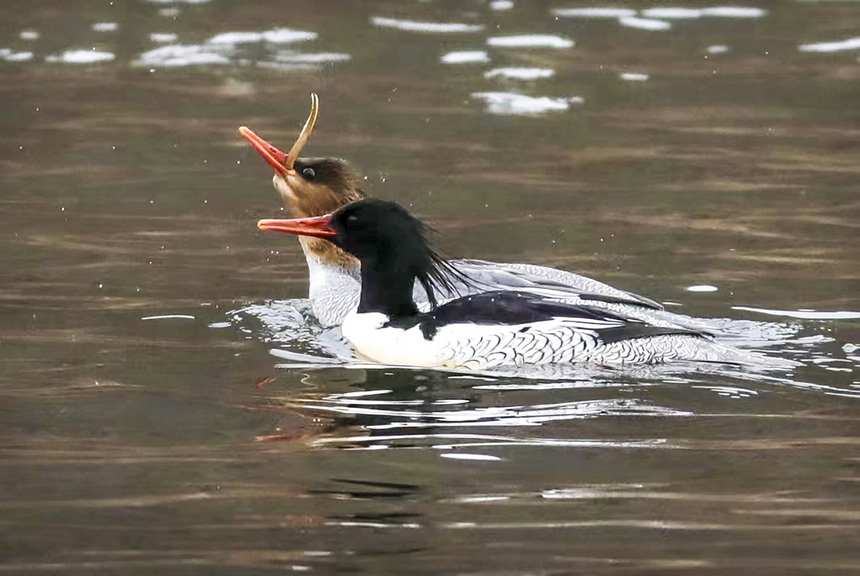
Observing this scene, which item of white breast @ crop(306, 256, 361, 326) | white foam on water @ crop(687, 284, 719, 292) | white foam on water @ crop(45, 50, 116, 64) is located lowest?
white foam on water @ crop(687, 284, 719, 292)

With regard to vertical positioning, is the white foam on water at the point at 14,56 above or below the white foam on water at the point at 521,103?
above

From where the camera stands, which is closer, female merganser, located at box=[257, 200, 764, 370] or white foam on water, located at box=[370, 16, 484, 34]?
female merganser, located at box=[257, 200, 764, 370]

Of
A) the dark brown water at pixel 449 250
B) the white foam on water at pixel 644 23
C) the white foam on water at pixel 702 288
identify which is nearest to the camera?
the dark brown water at pixel 449 250

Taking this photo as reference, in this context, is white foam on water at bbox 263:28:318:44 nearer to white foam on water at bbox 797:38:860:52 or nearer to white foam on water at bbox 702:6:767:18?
white foam on water at bbox 702:6:767:18

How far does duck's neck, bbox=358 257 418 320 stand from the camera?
9.45 metres

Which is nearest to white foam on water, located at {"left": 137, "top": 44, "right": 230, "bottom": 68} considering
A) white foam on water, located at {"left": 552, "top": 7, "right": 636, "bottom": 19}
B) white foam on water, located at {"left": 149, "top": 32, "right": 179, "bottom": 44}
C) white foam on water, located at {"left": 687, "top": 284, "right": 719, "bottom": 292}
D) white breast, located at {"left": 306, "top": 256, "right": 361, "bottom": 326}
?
white foam on water, located at {"left": 149, "top": 32, "right": 179, "bottom": 44}

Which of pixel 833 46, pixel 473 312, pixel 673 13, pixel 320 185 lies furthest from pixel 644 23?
pixel 473 312

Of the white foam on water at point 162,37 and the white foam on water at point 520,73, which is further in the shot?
the white foam on water at point 162,37

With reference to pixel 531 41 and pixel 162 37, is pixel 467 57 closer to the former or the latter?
pixel 531 41

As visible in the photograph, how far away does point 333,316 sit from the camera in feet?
34.0

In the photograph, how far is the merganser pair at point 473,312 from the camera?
9008mm

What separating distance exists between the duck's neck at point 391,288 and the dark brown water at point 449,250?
385 millimetres

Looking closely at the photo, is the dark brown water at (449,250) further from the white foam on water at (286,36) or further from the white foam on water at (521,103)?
the white foam on water at (286,36)

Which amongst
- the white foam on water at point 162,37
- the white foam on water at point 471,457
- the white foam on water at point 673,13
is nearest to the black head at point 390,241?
the white foam on water at point 471,457
